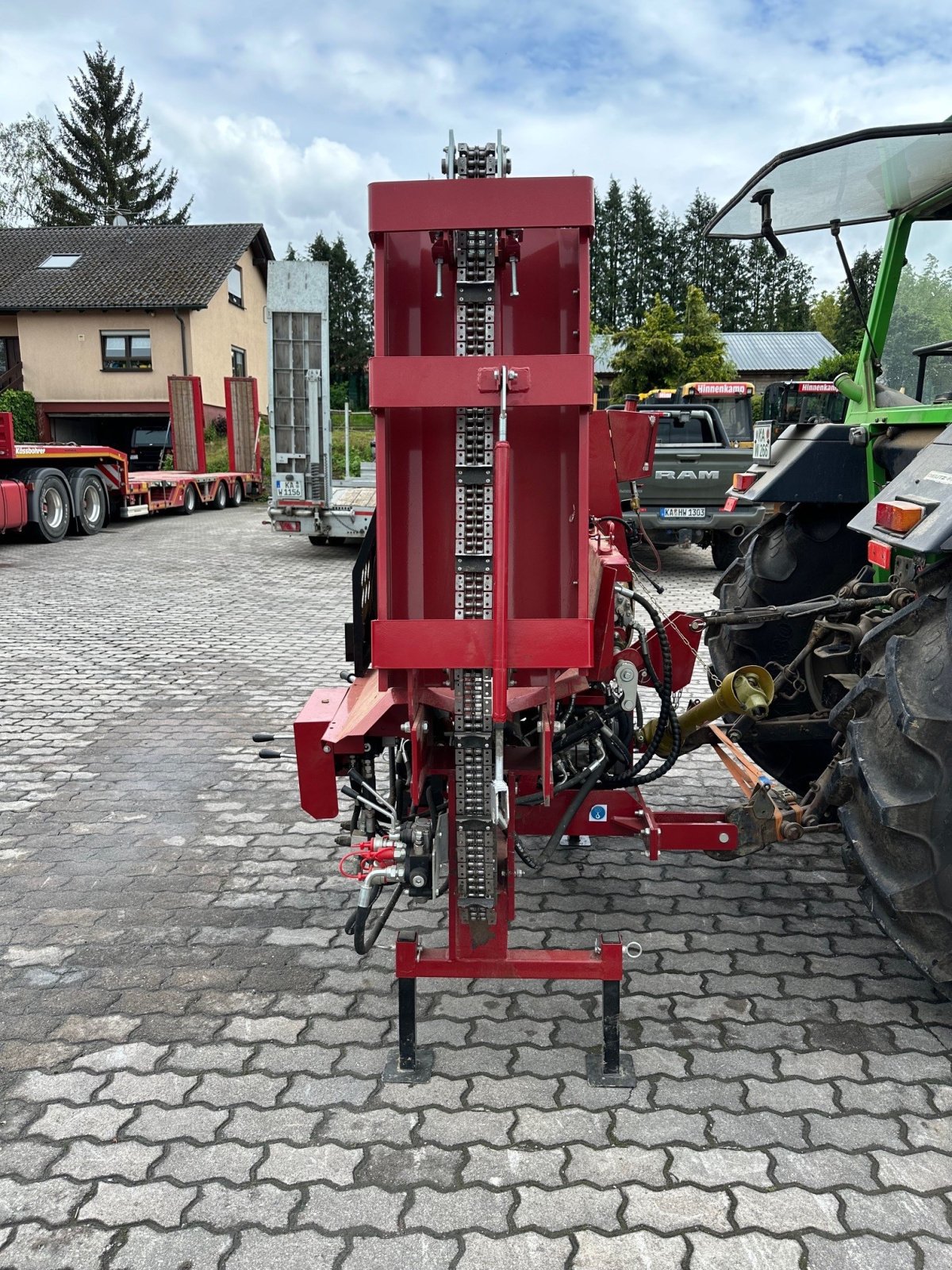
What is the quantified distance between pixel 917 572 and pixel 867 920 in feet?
4.18

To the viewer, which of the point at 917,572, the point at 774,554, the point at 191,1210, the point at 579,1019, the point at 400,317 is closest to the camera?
the point at 191,1210

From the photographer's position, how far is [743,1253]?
204 cm

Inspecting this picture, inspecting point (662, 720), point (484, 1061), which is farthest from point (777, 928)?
point (484, 1061)

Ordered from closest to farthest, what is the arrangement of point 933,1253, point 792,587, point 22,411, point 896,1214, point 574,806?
point 933,1253 < point 896,1214 < point 574,806 < point 792,587 < point 22,411

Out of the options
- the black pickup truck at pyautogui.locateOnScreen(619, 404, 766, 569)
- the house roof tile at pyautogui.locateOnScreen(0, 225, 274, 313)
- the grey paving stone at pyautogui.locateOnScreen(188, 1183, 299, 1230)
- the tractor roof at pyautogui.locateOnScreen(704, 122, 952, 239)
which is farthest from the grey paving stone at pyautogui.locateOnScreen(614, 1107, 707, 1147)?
the house roof tile at pyautogui.locateOnScreen(0, 225, 274, 313)

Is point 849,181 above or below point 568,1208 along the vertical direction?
above

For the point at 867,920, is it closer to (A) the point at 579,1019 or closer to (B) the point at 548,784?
(A) the point at 579,1019

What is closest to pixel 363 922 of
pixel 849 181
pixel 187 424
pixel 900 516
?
pixel 900 516

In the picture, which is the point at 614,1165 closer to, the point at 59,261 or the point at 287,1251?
the point at 287,1251

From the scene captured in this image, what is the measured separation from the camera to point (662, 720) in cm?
338

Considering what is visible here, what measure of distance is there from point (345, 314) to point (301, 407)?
5075 cm

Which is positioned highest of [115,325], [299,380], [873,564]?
[115,325]

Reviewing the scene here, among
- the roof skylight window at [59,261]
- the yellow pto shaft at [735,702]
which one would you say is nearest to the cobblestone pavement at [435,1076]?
the yellow pto shaft at [735,702]

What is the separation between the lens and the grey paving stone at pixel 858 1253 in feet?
6.59
